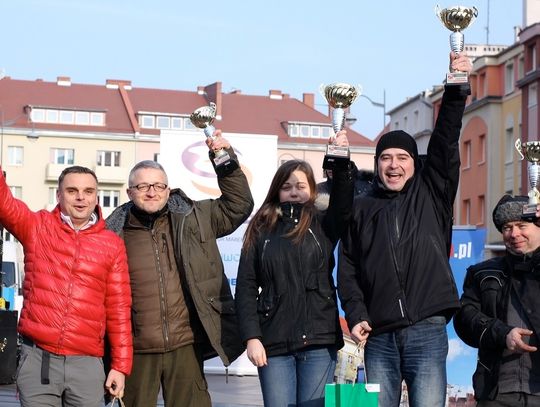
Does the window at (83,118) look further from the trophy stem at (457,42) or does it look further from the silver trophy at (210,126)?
the trophy stem at (457,42)

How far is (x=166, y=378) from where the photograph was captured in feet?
22.1

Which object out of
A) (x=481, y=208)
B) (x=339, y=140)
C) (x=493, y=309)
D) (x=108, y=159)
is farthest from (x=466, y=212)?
(x=339, y=140)

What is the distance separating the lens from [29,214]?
648 centimetres

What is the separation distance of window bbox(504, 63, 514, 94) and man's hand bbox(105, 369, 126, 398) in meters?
A: 53.1

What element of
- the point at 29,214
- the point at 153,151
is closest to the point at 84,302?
the point at 29,214

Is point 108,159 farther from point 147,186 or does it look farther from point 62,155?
point 147,186

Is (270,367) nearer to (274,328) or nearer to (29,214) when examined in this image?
(274,328)

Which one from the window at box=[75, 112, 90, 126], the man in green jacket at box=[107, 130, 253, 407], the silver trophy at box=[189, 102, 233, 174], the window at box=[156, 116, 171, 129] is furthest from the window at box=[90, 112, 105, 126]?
the man in green jacket at box=[107, 130, 253, 407]

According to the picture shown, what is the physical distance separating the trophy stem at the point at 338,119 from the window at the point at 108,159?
7896cm

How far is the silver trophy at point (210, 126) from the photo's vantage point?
6.90m

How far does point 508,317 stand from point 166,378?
6.34 ft

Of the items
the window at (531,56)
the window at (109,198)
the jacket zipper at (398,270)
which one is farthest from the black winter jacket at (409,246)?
the window at (109,198)

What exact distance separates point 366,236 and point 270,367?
2.93ft

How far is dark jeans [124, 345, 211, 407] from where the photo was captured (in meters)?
6.71
